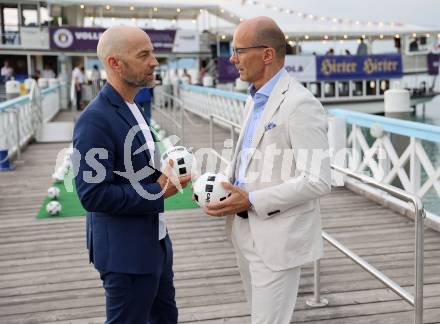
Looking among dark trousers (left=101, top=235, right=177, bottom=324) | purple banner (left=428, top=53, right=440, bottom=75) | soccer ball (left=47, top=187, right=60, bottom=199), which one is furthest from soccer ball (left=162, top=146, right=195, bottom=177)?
purple banner (left=428, top=53, right=440, bottom=75)

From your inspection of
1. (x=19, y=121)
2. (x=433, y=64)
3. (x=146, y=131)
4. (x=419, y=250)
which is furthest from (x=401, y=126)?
(x=433, y=64)

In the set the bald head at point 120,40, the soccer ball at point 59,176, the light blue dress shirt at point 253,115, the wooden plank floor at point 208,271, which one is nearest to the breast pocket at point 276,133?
the light blue dress shirt at point 253,115

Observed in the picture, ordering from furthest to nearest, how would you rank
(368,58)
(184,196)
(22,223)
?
(368,58), (184,196), (22,223)

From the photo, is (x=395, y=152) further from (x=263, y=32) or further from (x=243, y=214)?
(x=263, y=32)

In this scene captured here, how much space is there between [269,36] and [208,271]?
104 inches

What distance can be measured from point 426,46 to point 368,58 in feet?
34.9

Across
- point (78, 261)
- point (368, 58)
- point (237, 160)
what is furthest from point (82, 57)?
point (237, 160)

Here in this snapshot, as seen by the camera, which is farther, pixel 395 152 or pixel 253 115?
pixel 395 152

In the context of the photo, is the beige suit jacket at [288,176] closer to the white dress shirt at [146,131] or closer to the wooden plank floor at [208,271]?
the white dress shirt at [146,131]

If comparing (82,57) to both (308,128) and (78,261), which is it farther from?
(308,128)

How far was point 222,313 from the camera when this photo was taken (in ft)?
11.9

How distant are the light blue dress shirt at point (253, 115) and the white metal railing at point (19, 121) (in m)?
8.09

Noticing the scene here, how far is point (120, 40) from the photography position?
2121 millimetres

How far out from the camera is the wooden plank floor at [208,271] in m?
3.64
